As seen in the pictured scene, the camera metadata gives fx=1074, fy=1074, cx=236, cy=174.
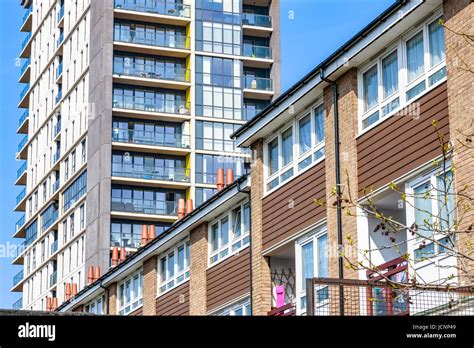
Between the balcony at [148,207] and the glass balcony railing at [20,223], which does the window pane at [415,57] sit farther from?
the glass balcony railing at [20,223]

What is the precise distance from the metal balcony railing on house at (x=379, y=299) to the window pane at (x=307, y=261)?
2440mm

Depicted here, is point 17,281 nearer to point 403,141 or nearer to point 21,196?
point 21,196

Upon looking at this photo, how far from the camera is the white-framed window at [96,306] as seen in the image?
48.6 meters

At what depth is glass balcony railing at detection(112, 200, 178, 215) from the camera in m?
77.3

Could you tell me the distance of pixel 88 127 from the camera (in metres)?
81.6

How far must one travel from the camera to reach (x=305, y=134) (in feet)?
95.0

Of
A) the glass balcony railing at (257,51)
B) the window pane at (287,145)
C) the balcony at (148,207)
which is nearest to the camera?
the window pane at (287,145)

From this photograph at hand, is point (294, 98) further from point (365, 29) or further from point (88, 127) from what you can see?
point (88, 127)

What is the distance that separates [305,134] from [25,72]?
76.9m

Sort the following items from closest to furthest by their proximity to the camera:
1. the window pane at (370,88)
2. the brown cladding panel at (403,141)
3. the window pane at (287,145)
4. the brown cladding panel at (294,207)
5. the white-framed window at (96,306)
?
1. the brown cladding panel at (403,141)
2. the window pane at (370,88)
3. the brown cladding panel at (294,207)
4. the window pane at (287,145)
5. the white-framed window at (96,306)

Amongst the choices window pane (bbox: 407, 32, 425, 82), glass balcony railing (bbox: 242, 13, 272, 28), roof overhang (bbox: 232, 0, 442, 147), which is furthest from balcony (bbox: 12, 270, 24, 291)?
window pane (bbox: 407, 32, 425, 82)

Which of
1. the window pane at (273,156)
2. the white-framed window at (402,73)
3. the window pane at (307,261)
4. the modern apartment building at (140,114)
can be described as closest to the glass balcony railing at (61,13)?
the modern apartment building at (140,114)

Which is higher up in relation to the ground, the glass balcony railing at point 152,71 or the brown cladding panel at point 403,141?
the glass balcony railing at point 152,71

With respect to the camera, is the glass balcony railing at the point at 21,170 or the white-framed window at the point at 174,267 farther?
the glass balcony railing at the point at 21,170
